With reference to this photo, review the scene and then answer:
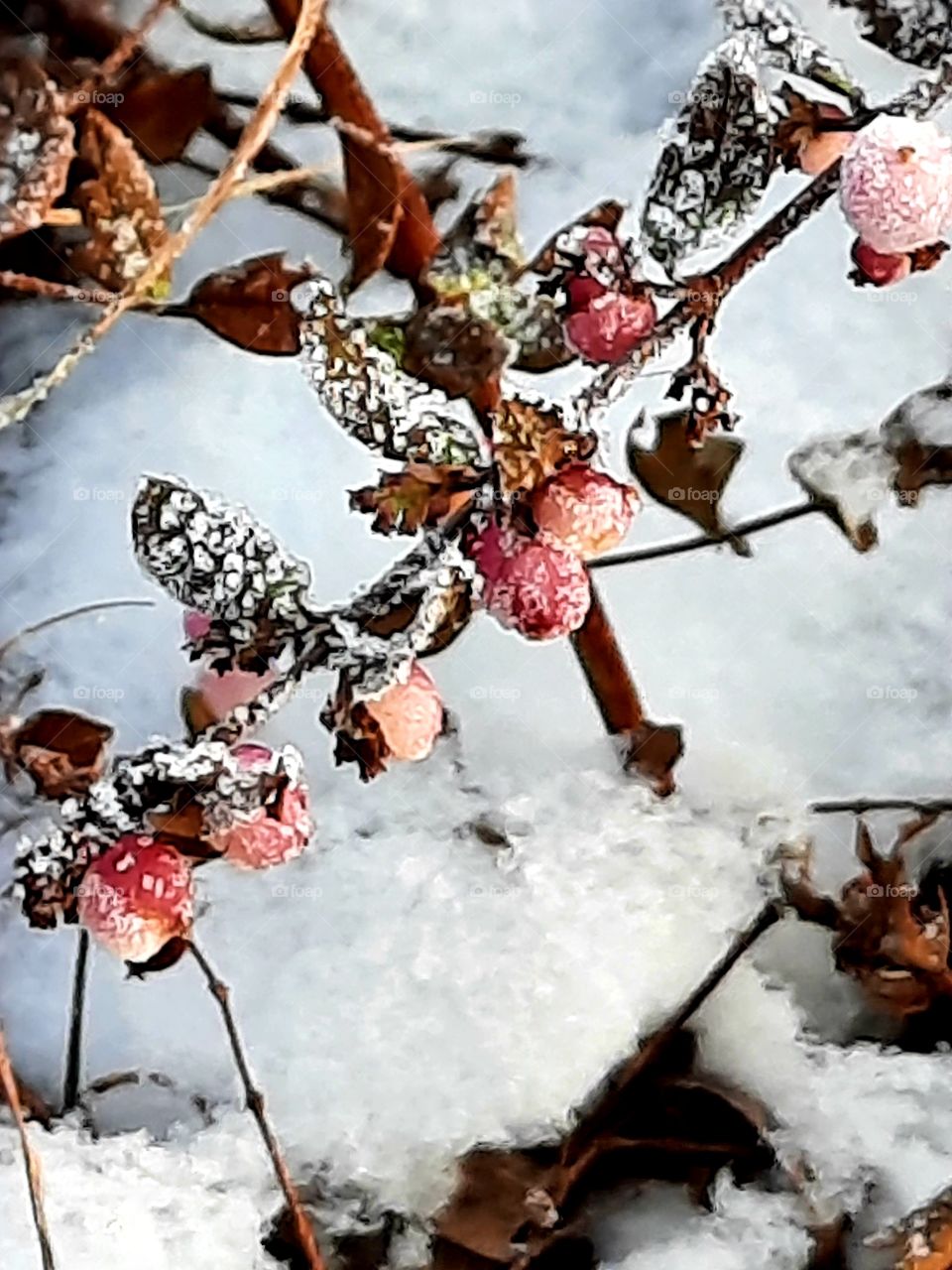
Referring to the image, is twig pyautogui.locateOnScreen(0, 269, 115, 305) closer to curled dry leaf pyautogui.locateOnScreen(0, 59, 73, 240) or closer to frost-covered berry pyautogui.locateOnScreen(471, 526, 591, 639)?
curled dry leaf pyautogui.locateOnScreen(0, 59, 73, 240)

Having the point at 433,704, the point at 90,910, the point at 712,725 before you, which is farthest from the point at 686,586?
the point at 90,910

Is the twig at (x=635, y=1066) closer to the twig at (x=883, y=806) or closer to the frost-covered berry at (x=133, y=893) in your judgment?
the twig at (x=883, y=806)

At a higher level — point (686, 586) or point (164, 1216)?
point (686, 586)

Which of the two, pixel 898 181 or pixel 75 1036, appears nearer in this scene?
pixel 898 181

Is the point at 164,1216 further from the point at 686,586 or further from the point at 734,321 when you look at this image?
the point at 734,321

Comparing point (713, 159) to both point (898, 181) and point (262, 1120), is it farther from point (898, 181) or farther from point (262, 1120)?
point (262, 1120)

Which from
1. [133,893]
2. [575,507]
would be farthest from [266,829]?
[575,507]

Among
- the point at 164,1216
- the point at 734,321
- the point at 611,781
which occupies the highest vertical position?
the point at 734,321

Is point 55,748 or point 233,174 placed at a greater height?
point 233,174
